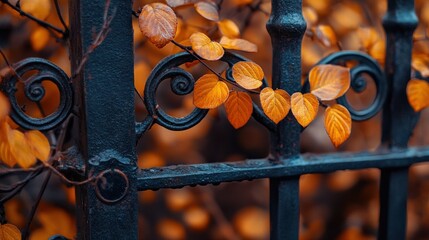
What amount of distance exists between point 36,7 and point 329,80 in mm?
716

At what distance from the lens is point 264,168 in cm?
120

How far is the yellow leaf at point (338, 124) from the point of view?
113cm

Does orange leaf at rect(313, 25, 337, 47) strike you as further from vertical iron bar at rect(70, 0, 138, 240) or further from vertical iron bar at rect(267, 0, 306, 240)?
vertical iron bar at rect(70, 0, 138, 240)

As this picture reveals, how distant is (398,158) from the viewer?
1333 millimetres

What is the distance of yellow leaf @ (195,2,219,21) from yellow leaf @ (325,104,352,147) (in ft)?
1.11

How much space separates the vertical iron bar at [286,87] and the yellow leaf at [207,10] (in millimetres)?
141

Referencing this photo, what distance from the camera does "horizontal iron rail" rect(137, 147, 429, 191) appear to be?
1.14 m

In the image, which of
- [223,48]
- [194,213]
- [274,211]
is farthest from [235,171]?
[194,213]

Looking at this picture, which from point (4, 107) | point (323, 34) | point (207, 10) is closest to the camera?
point (4, 107)

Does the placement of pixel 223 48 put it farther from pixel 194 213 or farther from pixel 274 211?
pixel 194 213

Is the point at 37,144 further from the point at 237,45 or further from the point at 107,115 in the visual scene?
the point at 237,45

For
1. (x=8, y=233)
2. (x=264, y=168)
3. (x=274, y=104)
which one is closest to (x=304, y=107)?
(x=274, y=104)

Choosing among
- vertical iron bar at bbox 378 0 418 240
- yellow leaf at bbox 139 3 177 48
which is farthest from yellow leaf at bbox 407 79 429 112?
yellow leaf at bbox 139 3 177 48

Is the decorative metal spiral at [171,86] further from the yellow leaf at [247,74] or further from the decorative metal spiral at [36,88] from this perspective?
the decorative metal spiral at [36,88]
